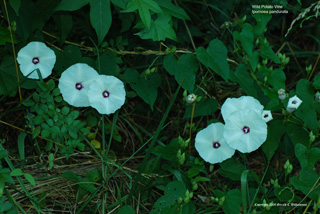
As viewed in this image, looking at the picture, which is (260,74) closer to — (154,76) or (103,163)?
(154,76)

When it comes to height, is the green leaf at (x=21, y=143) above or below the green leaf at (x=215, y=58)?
below

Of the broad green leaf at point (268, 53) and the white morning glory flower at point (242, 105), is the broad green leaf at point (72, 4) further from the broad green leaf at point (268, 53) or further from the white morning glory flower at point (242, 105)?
the broad green leaf at point (268, 53)

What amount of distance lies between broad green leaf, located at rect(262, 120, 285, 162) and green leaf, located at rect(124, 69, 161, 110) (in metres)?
0.70

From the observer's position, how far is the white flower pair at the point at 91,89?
2.58m

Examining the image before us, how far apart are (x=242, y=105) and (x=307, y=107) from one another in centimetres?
36

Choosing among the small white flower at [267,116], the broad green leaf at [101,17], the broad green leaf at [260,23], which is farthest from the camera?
the broad green leaf at [260,23]

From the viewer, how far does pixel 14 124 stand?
280 centimetres

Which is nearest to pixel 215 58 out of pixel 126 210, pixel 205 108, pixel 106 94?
pixel 205 108

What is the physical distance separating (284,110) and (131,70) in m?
0.94

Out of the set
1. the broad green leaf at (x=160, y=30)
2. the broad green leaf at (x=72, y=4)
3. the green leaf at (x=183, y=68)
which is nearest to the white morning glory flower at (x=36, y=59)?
the broad green leaf at (x=72, y=4)

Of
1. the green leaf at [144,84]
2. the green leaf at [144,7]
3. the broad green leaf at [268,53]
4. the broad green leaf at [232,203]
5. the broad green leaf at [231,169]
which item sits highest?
the green leaf at [144,7]

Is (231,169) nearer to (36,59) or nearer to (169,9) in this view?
(169,9)

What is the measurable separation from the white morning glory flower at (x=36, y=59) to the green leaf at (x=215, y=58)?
884mm

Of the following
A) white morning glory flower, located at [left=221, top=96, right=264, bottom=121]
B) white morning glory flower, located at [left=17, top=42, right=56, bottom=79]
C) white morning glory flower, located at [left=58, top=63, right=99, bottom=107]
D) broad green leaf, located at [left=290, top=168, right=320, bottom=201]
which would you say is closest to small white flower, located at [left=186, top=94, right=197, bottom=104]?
white morning glory flower, located at [left=221, top=96, right=264, bottom=121]
